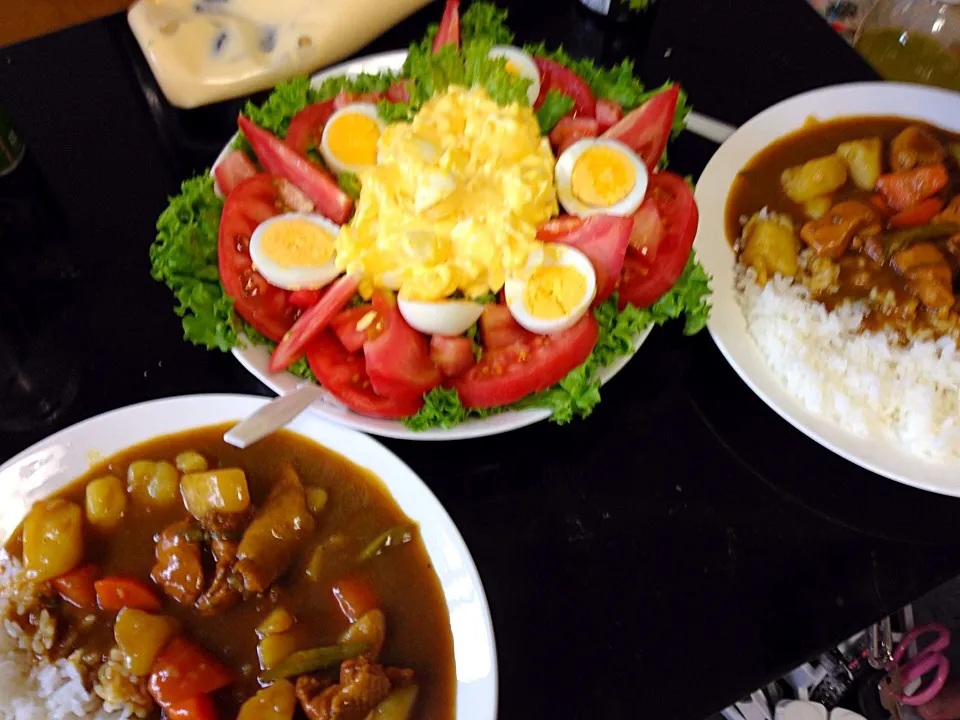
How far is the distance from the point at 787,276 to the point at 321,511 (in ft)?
4.32

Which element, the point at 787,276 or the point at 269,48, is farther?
the point at 269,48

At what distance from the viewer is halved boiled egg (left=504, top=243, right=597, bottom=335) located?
159 centimetres

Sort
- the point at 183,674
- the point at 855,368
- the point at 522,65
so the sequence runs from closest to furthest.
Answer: the point at 183,674, the point at 855,368, the point at 522,65

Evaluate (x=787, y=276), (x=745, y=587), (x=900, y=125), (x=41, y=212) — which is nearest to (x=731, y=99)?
(x=900, y=125)

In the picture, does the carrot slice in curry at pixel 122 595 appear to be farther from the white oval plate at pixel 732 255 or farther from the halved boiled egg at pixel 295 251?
the white oval plate at pixel 732 255

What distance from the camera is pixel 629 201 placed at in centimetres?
175

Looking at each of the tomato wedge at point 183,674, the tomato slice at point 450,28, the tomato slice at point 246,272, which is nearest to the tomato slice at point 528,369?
the tomato slice at point 246,272

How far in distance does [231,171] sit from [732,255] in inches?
51.1

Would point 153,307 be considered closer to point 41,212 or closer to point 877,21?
point 41,212

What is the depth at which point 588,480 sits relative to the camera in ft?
5.47

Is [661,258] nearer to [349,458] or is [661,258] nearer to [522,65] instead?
[522,65]

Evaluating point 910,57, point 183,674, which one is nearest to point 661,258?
point 183,674

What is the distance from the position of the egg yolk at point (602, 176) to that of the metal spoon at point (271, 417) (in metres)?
0.80

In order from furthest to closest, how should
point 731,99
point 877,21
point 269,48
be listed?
point 877,21 < point 731,99 < point 269,48
